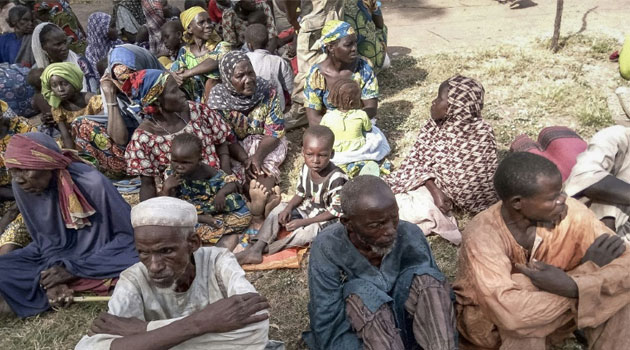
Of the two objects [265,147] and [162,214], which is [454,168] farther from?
[162,214]

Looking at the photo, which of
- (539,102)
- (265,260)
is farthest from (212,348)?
(539,102)

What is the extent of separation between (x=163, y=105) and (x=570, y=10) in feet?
24.1

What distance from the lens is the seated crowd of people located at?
2475mm

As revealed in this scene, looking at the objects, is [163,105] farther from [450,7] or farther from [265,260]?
[450,7]

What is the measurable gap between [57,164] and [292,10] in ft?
15.7

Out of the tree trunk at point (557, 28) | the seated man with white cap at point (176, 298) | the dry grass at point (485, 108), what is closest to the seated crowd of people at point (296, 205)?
the seated man with white cap at point (176, 298)

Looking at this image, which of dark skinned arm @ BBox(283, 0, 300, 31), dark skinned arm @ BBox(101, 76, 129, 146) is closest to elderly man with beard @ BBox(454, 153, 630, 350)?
dark skinned arm @ BBox(101, 76, 129, 146)

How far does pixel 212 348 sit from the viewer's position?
233 centimetres

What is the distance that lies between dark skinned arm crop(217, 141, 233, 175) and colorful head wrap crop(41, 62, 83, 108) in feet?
5.40

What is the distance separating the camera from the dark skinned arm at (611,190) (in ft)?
9.77

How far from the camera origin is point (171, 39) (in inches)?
258

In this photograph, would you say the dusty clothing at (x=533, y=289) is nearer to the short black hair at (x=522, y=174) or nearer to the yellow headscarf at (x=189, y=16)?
the short black hair at (x=522, y=174)

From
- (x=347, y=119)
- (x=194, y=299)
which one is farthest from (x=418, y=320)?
(x=347, y=119)

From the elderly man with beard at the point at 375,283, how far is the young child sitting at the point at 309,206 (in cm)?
111
